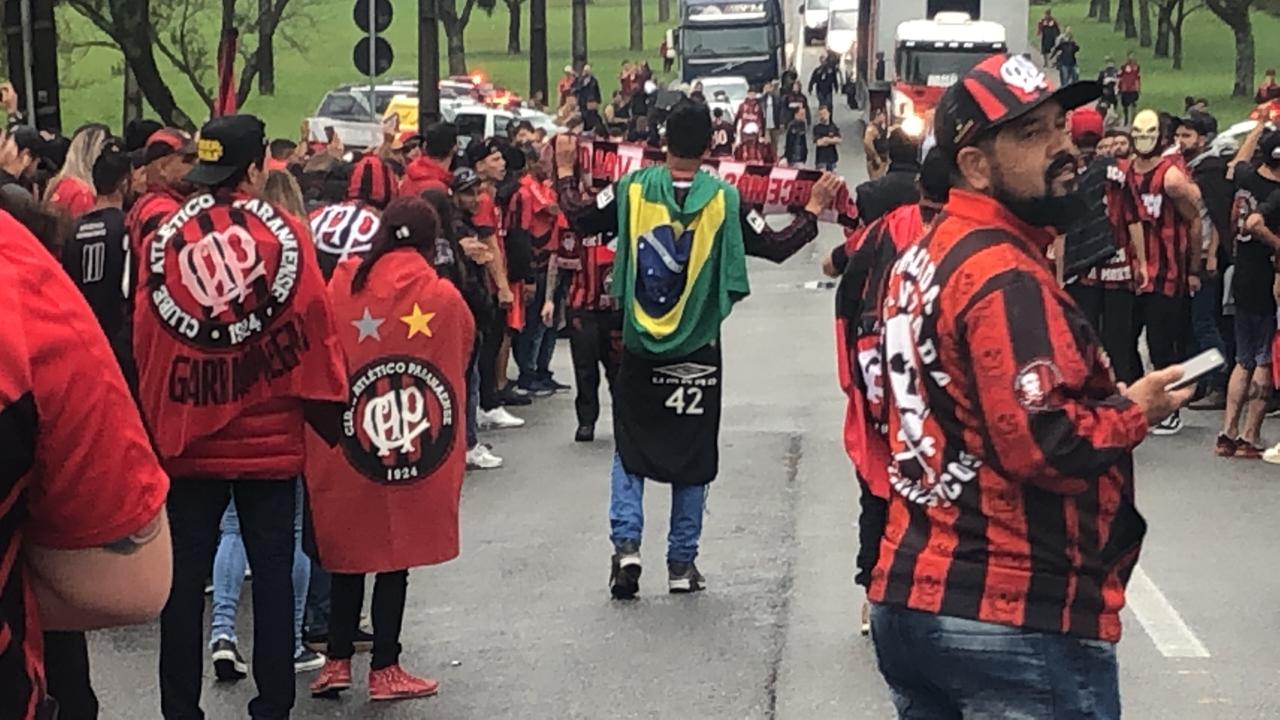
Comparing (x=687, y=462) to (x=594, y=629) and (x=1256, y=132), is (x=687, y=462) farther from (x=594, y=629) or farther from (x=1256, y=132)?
(x=1256, y=132)

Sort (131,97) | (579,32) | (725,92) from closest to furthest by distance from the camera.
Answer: (131,97) < (725,92) < (579,32)

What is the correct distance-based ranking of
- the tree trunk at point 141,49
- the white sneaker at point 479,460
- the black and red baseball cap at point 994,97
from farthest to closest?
1. the tree trunk at point 141,49
2. the white sneaker at point 479,460
3. the black and red baseball cap at point 994,97

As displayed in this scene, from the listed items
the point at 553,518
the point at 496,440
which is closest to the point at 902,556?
the point at 553,518

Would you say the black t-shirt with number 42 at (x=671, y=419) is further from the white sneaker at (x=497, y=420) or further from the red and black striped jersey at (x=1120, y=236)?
the white sneaker at (x=497, y=420)

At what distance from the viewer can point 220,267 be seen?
6223 millimetres


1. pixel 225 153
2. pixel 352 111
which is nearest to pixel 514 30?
pixel 352 111

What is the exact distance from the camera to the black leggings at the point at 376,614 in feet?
23.7

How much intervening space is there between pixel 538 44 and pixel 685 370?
34941 mm

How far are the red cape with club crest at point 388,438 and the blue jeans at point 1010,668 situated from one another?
3345 mm

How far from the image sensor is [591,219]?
870 cm

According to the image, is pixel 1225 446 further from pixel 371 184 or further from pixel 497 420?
pixel 371 184

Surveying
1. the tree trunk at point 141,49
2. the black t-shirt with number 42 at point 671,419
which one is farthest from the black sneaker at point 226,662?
the tree trunk at point 141,49

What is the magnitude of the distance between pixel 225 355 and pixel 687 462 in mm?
2913

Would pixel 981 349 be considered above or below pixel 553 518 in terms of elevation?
above
